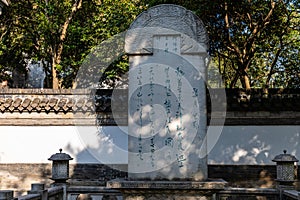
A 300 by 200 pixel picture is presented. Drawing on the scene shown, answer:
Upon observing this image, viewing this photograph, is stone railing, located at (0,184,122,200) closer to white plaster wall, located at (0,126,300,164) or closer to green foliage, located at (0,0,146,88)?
white plaster wall, located at (0,126,300,164)

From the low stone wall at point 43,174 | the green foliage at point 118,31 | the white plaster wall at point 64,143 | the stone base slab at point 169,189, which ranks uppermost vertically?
the green foliage at point 118,31

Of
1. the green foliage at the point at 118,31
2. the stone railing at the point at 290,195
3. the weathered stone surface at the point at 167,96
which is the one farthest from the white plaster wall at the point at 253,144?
the weathered stone surface at the point at 167,96

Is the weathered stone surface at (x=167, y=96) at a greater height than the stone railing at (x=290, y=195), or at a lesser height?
greater

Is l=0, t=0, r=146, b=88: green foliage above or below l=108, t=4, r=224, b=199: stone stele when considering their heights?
above

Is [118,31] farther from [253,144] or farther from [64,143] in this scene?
[253,144]

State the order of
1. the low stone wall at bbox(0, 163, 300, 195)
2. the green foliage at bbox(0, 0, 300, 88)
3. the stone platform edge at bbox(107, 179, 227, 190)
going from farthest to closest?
the green foliage at bbox(0, 0, 300, 88), the low stone wall at bbox(0, 163, 300, 195), the stone platform edge at bbox(107, 179, 227, 190)

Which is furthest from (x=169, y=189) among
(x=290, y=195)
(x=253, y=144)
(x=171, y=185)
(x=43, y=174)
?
(x=43, y=174)

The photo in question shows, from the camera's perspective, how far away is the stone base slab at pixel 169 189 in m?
4.53

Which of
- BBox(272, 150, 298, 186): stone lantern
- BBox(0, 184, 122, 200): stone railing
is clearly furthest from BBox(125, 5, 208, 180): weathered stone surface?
BBox(272, 150, 298, 186): stone lantern

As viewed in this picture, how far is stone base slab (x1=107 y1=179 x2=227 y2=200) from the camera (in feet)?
14.9

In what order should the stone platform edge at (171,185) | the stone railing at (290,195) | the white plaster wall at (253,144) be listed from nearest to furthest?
the stone platform edge at (171,185) < the stone railing at (290,195) < the white plaster wall at (253,144)

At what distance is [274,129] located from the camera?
8.80 m

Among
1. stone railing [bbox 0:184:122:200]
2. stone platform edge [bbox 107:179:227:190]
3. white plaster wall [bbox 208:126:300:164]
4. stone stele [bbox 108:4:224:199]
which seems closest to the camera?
stone platform edge [bbox 107:179:227:190]

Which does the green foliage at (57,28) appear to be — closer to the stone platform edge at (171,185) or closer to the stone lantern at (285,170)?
the stone lantern at (285,170)
